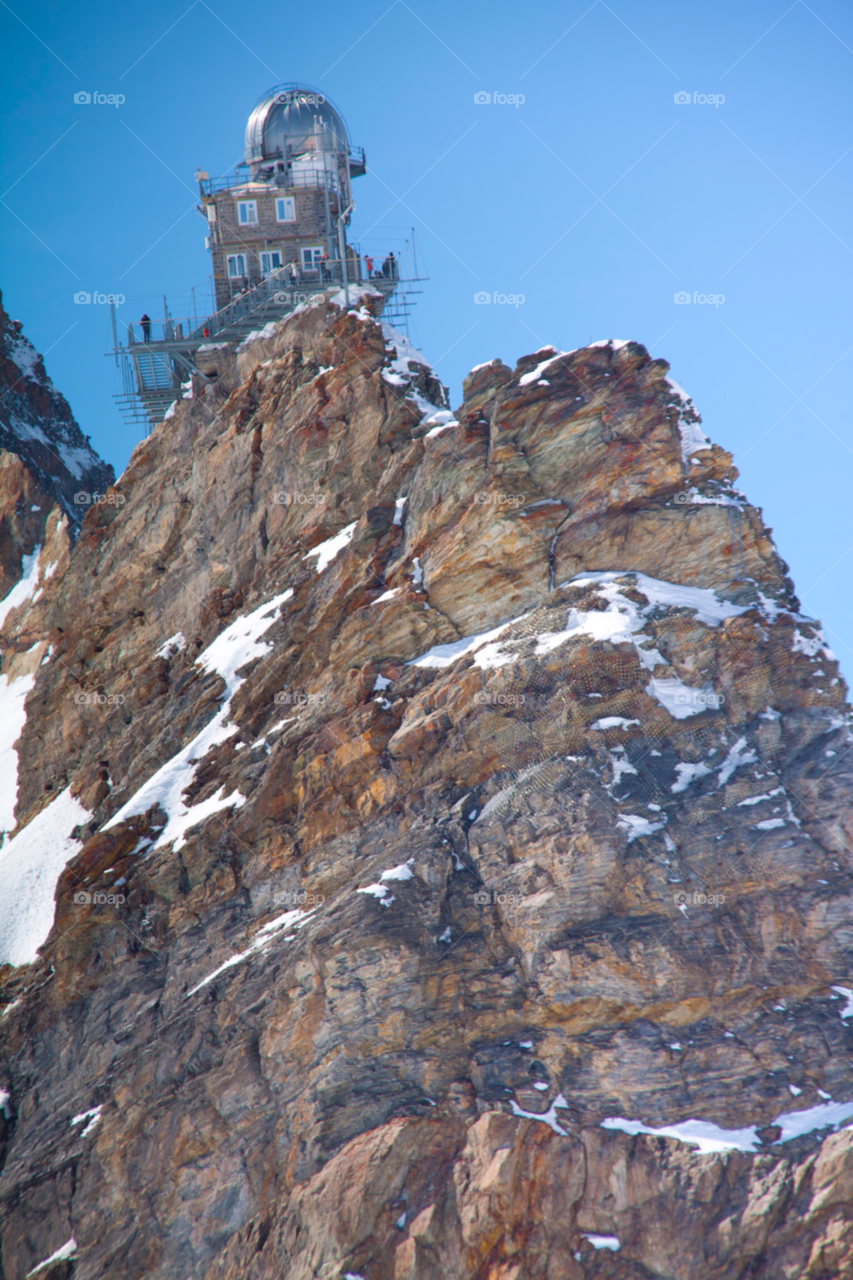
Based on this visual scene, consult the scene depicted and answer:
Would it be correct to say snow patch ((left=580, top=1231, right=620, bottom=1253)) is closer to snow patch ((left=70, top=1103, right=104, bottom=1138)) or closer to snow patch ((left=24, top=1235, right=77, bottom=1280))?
snow patch ((left=24, top=1235, right=77, bottom=1280))

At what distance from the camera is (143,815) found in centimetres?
3594

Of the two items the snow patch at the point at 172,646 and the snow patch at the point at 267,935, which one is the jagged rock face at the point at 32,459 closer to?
the snow patch at the point at 172,646

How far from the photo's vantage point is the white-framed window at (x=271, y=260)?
5775 cm

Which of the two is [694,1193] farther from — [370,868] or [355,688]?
[355,688]

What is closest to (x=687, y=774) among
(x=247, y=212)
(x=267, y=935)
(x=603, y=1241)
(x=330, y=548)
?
(x=603, y=1241)

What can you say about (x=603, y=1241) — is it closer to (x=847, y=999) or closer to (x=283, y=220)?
(x=847, y=999)

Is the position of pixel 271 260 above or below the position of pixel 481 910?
above

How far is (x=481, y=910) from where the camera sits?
27.5m

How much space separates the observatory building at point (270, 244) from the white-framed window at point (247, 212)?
0.17ft

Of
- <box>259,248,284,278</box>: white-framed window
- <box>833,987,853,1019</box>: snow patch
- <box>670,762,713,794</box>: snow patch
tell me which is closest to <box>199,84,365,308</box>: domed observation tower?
<box>259,248,284,278</box>: white-framed window

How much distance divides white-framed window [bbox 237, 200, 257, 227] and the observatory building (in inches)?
2.1

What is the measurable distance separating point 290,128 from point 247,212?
292 inches

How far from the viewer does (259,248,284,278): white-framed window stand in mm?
57750

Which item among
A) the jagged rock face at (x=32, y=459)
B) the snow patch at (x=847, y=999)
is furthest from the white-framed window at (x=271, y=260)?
the snow patch at (x=847, y=999)
